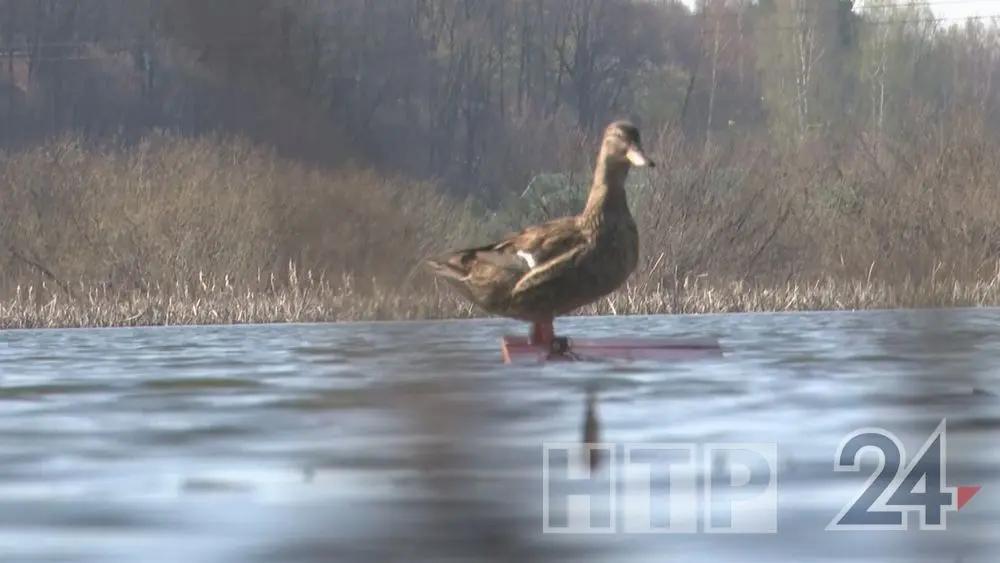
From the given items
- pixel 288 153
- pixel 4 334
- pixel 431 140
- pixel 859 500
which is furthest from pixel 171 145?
pixel 4 334

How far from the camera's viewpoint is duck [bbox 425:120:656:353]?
926 cm

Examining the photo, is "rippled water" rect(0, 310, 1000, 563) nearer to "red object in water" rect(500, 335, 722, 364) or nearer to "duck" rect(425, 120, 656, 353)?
"red object in water" rect(500, 335, 722, 364)

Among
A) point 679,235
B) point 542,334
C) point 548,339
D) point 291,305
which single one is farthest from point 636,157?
point 679,235

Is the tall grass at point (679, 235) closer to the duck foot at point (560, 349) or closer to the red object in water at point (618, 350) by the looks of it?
the red object in water at point (618, 350)

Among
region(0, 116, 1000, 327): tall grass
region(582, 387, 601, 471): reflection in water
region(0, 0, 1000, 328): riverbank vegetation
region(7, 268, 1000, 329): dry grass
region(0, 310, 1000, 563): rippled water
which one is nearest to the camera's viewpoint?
region(0, 310, 1000, 563): rippled water

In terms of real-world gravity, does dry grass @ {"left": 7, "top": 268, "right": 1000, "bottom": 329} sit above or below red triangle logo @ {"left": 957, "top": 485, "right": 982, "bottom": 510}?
below

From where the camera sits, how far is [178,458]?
18.4ft

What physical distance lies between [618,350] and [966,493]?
4256 millimetres

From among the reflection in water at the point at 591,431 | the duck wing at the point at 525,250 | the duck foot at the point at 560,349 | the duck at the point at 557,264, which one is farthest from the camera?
the duck wing at the point at 525,250

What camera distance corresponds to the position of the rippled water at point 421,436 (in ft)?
4.99

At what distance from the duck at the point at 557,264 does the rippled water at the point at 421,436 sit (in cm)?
64

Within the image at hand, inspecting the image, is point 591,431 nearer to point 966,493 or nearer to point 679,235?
point 966,493

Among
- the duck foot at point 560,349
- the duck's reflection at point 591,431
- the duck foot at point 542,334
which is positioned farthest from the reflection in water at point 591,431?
the duck foot at point 542,334

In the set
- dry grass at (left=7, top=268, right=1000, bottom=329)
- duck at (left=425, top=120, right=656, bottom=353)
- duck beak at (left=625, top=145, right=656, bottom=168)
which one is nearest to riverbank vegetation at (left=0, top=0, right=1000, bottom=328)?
dry grass at (left=7, top=268, right=1000, bottom=329)
